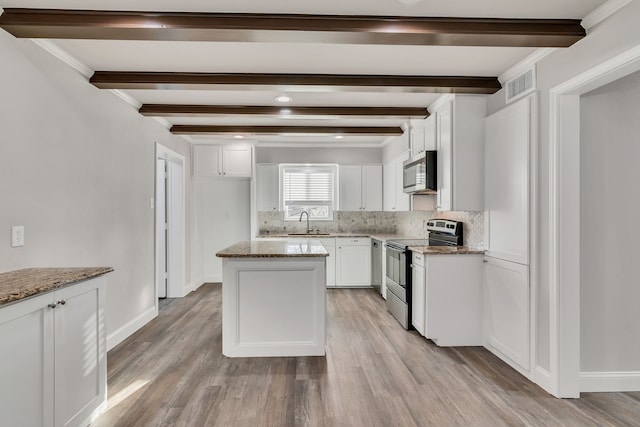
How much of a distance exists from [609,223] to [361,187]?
3.98m

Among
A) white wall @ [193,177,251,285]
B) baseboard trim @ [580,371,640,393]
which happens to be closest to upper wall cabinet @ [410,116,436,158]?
baseboard trim @ [580,371,640,393]

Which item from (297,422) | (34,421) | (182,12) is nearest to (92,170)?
(182,12)

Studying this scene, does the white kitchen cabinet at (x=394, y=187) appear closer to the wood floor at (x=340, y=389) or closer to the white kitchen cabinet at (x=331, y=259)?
the white kitchen cabinet at (x=331, y=259)

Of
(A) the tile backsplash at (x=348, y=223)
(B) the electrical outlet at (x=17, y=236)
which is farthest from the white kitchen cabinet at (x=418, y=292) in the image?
(B) the electrical outlet at (x=17, y=236)

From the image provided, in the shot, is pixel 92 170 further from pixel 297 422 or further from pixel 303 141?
pixel 303 141

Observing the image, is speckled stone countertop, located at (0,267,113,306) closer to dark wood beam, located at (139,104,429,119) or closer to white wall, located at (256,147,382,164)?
dark wood beam, located at (139,104,429,119)

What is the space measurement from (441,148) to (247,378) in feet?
9.32

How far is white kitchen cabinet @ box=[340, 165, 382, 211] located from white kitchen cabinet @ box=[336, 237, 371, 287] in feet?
2.25

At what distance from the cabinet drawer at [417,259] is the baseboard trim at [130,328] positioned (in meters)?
3.03

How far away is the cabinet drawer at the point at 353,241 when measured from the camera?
5953 millimetres

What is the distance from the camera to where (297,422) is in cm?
221

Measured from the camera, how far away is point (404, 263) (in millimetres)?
3998

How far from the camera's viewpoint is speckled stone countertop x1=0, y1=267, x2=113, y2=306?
5.29ft

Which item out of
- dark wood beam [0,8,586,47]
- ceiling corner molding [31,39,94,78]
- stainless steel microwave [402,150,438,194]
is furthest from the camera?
stainless steel microwave [402,150,438,194]
